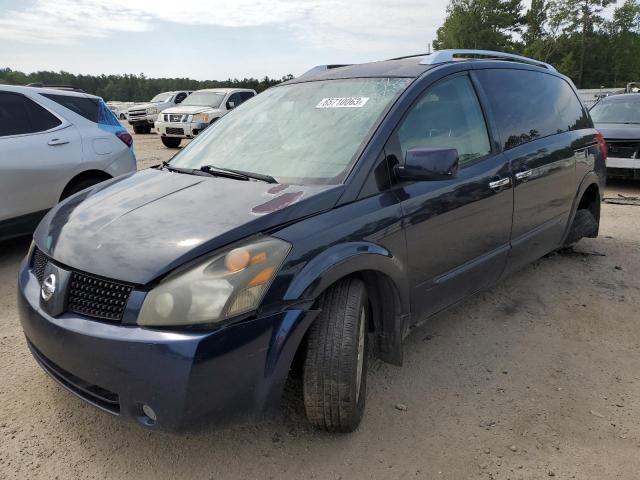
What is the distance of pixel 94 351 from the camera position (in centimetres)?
193

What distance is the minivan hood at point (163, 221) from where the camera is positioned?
6.55ft

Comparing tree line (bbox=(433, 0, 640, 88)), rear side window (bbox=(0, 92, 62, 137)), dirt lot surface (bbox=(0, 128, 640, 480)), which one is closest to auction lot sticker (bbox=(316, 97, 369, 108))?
dirt lot surface (bbox=(0, 128, 640, 480))

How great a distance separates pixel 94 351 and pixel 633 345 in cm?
308

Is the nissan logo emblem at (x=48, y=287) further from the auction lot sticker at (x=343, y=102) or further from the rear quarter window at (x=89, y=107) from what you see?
the rear quarter window at (x=89, y=107)

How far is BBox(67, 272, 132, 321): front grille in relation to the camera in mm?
1963

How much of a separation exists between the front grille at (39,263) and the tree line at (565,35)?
61.6m

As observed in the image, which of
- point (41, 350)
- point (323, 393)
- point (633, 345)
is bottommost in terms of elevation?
point (633, 345)

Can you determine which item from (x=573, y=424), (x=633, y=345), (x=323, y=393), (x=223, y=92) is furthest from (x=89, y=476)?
(x=223, y=92)

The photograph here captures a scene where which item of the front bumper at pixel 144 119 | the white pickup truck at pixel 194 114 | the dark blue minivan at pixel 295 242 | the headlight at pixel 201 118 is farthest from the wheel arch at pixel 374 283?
the front bumper at pixel 144 119

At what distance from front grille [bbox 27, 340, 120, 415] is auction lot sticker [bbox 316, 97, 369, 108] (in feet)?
6.01

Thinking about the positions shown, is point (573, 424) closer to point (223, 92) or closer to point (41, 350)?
point (41, 350)

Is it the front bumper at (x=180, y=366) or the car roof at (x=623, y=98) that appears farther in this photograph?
the car roof at (x=623, y=98)

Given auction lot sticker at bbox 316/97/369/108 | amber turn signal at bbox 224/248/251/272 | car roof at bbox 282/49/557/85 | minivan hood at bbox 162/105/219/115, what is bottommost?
amber turn signal at bbox 224/248/251/272

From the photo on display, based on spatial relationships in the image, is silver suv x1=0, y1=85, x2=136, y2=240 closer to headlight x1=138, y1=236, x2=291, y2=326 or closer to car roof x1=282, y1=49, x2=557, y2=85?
car roof x1=282, y1=49, x2=557, y2=85
